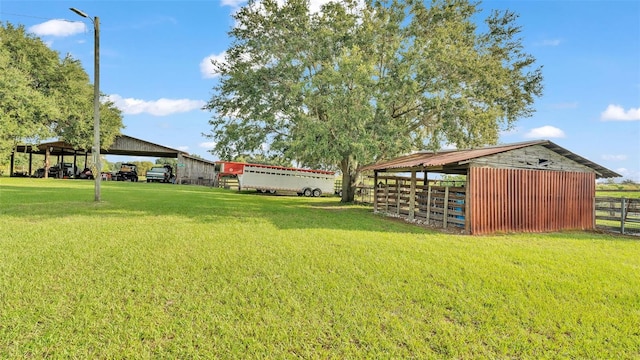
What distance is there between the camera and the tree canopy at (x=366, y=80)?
13969mm

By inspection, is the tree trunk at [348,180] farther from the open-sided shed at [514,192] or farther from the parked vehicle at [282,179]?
the parked vehicle at [282,179]

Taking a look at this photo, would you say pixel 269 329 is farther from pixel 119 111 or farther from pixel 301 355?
pixel 119 111

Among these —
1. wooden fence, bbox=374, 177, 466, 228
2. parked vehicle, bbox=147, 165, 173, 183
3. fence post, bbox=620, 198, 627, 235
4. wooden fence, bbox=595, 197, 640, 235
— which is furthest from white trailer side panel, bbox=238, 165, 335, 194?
fence post, bbox=620, 198, 627, 235

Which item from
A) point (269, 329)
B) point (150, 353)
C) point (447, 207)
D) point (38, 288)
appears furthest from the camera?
point (447, 207)

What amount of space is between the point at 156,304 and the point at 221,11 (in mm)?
13303

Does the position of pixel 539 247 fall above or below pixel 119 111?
below

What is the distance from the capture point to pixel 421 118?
1712 cm

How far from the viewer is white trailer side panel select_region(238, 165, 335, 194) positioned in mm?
24594

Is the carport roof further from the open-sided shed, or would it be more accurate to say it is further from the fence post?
the fence post

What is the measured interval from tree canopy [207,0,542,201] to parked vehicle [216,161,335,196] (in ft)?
23.2

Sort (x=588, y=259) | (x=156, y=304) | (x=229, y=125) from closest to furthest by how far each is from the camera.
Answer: (x=156, y=304) < (x=588, y=259) < (x=229, y=125)

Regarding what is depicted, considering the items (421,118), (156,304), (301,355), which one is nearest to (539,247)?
(301,355)

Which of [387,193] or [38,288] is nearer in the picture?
[38,288]

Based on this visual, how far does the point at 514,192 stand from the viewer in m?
10.7
